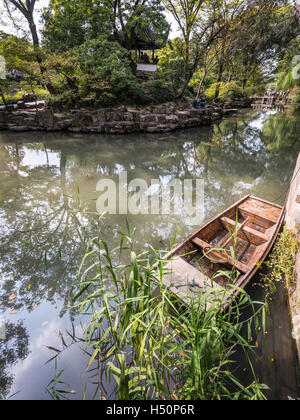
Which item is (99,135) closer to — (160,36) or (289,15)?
(160,36)

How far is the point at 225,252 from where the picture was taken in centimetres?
321

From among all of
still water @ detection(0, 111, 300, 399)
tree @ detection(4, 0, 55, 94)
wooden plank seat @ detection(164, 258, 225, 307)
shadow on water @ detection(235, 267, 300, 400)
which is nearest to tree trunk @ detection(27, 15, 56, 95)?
tree @ detection(4, 0, 55, 94)

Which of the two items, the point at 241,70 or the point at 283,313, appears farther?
the point at 241,70

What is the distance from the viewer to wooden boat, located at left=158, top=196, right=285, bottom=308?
253 centimetres

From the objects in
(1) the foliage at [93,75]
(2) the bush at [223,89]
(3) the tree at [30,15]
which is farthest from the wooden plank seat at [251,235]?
(2) the bush at [223,89]

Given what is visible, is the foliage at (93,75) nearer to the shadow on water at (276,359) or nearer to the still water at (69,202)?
the still water at (69,202)

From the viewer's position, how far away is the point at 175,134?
13312 millimetres

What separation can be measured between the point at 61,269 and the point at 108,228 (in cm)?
130

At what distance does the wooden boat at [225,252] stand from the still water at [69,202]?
0.53 m

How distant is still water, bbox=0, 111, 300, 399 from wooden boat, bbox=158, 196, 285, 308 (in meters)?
0.53

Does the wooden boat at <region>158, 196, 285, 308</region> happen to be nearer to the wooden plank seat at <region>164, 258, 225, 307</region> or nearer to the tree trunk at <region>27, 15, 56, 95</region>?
the wooden plank seat at <region>164, 258, 225, 307</region>

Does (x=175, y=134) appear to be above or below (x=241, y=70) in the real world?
below

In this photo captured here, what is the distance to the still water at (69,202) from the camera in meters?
2.22
